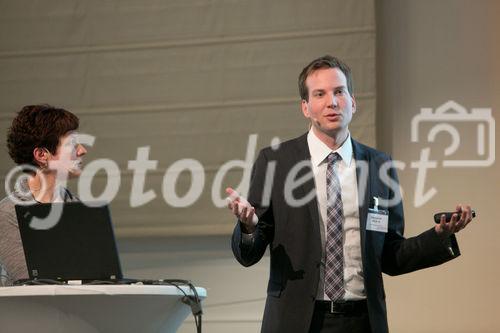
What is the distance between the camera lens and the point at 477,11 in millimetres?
4594

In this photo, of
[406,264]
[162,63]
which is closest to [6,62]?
[162,63]

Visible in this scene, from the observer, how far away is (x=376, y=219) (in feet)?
8.77

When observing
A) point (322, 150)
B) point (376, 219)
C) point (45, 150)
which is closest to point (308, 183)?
point (322, 150)

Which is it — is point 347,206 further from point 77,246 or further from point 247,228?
point 77,246

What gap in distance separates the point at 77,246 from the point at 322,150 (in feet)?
3.03

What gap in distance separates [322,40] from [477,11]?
90 centimetres

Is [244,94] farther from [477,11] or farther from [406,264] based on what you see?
[406,264]

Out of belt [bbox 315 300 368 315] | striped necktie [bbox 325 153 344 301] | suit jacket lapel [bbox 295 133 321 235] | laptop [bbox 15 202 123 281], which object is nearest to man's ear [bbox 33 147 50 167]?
laptop [bbox 15 202 123 281]

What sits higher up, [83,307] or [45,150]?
[45,150]

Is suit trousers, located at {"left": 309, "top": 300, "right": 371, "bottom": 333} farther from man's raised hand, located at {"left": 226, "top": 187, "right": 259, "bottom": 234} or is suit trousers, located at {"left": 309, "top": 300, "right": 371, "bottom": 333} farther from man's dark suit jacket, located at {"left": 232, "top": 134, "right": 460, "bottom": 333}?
man's raised hand, located at {"left": 226, "top": 187, "right": 259, "bottom": 234}

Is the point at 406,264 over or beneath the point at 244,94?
beneath

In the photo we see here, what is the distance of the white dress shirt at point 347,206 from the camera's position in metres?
2.58

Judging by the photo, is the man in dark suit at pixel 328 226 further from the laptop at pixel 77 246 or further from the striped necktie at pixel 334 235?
the laptop at pixel 77 246

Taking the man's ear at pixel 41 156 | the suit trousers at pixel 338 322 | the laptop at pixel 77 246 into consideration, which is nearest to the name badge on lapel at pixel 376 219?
the suit trousers at pixel 338 322
